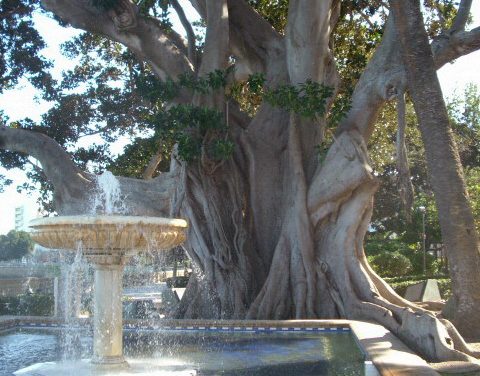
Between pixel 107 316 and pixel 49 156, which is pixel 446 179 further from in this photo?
pixel 49 156

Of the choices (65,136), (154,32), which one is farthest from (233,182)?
(65,136)

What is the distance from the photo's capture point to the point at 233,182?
37.7 feet

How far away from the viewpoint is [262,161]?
1173cm

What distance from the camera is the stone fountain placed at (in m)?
5.72

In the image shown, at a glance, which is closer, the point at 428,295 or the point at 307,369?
the point at 307,369

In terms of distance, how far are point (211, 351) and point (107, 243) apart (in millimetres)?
2325

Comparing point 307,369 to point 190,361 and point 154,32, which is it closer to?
point 190,361

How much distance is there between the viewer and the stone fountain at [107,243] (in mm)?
5723

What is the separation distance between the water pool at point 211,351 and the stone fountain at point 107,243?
0.35 meters

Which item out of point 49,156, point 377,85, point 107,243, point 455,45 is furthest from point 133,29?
point 107,243

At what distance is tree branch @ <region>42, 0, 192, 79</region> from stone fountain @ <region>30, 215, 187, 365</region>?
6552 mm

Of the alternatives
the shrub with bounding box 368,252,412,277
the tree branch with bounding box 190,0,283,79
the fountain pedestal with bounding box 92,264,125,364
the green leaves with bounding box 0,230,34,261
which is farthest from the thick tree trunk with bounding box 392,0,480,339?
the green leaves with bounding box 0,230,34,261

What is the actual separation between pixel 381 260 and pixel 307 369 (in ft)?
62.1

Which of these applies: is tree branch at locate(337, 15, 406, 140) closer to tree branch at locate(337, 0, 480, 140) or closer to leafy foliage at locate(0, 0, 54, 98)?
tree branch at locate(337, 0, 480, 140)
